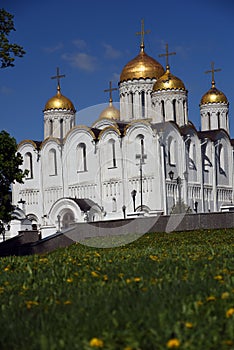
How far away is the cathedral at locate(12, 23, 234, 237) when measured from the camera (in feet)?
132

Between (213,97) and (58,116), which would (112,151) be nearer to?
(58,116)

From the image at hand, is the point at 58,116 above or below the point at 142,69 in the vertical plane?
below

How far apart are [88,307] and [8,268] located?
3.33m

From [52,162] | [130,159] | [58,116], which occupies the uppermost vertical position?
[58,116]

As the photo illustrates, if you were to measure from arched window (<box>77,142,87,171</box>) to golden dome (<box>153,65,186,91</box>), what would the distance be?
20.6 ft

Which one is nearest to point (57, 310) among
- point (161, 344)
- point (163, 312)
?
point (163, 312)

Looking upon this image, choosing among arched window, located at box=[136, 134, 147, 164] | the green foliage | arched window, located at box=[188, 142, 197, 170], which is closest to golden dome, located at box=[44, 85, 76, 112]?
arched window, located at box=[136, 134, 147, 164]

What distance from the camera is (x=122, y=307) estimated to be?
4336mm

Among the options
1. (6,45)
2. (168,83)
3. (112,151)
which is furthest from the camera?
(168,83)

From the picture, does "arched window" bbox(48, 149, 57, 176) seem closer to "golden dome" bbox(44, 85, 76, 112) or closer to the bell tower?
the bell tower

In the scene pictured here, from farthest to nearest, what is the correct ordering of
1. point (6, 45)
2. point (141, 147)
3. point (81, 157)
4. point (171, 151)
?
point (81, 157)
point (171, 151)
point (141, 147)
point (6, 45)

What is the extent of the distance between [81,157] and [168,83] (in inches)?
305

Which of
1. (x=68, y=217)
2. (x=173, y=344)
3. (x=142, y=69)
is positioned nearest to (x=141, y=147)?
(x=68, y=217)

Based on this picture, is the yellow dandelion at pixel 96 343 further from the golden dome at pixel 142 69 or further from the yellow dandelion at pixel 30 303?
the golden dome at pixel 142 69
